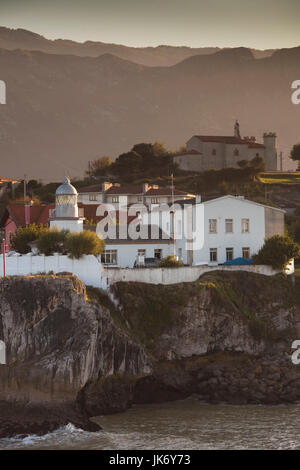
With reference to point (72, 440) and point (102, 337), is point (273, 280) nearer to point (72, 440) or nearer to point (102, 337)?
point (102, 337)

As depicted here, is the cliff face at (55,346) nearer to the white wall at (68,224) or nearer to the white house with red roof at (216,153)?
the white wall at (68,224)

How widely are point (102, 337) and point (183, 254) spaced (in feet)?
50.2

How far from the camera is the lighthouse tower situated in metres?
61.0

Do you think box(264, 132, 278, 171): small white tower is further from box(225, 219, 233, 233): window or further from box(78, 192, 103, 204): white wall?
box(225, 219, 233, 233): window

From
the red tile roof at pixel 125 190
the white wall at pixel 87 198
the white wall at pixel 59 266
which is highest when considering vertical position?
the red tile roof at pixel 125 190

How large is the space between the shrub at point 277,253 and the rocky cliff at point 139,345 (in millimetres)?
1283

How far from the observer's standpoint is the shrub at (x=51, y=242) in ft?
187

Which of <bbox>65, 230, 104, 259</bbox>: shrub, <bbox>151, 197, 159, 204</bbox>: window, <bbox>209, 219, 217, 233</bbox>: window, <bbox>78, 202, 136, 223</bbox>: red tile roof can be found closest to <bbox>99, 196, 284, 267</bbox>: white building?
<bbox>209, 219, 217, 233</bbox>: window

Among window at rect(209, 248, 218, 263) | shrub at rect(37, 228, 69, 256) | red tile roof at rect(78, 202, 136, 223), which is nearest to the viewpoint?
shrub at rect(37, 228, 69, 256)

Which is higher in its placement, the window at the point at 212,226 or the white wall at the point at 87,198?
the white wall at the point at 87,198

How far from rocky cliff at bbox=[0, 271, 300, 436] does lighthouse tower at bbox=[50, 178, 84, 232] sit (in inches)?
302

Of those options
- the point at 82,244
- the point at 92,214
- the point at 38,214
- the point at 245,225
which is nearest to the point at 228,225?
the point at 245,225

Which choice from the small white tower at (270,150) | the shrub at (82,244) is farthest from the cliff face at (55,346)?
the small white tower at (270,150)
